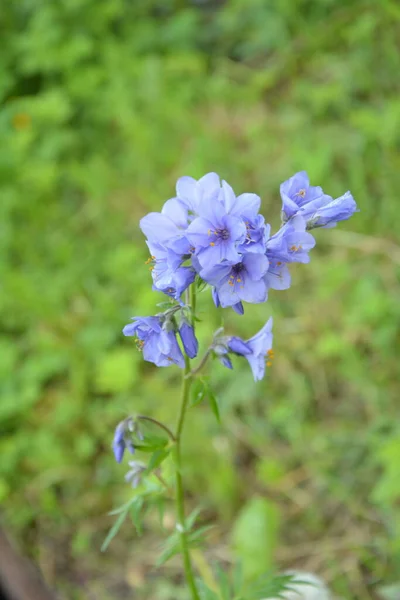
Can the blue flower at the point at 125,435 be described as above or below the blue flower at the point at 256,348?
below

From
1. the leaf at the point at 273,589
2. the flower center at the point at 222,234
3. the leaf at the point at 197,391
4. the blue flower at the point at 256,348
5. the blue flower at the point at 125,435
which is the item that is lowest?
the leaf at the point at 273,589

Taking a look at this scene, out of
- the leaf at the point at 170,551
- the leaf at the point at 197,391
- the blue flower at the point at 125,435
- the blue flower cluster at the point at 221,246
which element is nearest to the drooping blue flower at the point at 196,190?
the blue flower cluster at the point at 221,246

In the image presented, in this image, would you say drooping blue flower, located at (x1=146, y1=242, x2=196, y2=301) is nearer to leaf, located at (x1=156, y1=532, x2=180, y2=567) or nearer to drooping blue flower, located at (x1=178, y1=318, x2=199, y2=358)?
drooping blue flower, located at (x1=178, y1=318, x2=199, y2=358)

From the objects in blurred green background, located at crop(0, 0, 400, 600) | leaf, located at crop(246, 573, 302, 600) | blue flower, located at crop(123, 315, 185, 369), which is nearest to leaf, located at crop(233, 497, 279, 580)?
blurred green background, located at crop(0, 0, 400, 600)

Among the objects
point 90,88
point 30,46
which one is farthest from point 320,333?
point 30,46

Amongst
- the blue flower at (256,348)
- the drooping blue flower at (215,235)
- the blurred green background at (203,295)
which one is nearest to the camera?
the drooping blue flower at (215,235)

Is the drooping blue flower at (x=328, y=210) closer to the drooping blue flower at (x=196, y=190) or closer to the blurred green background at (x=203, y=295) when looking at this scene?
the drooping blue flower at (x=196, y=190)

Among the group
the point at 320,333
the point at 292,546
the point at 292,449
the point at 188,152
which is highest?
the point at 188,152

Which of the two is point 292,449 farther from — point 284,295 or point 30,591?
point 30,591
